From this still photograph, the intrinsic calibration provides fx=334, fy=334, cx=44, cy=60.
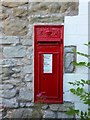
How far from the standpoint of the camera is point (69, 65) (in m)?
4.78

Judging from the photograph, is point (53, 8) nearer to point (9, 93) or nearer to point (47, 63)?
A: point (47, 63)

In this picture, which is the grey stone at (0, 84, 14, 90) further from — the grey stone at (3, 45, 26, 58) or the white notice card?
the white notice card

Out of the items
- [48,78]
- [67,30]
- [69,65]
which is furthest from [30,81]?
[67,30]

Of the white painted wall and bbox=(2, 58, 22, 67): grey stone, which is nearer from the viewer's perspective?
the white painted wall

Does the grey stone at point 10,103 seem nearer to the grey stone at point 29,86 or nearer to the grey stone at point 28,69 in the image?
the grey stone at point 29,86

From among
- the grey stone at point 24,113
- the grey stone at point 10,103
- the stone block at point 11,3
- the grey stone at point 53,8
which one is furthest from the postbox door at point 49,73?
the stone block at point 11,3

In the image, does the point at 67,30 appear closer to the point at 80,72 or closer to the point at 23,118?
the point at 80,72

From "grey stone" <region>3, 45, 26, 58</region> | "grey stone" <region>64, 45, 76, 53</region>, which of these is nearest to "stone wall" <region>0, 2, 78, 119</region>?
"grey stone" <region>3, 45, 26, 58</region>

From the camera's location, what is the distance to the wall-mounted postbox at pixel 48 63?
470 centimetres

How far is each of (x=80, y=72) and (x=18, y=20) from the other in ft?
3.79

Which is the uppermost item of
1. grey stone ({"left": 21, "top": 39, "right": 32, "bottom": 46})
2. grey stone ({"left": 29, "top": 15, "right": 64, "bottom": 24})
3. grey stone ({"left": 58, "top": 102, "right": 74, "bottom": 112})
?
grey stone ({"left": 29, "top": 15, "right": 64, "bottom": 24})

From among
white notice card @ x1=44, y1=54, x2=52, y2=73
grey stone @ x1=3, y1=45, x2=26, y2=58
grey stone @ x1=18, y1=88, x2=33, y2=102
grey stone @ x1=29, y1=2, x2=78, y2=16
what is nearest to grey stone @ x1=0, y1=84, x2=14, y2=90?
grey stone @ x1=18, y1=88, x2=33, y2=102

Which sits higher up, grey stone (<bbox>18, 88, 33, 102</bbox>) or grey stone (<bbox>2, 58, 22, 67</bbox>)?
grey stone (<bbox>2, 58, 22, 67</bbox>)

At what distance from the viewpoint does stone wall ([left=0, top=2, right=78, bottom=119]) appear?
473 centimetres
